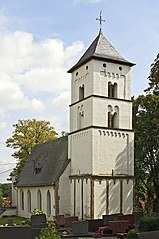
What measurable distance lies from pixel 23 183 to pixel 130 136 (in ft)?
48.2

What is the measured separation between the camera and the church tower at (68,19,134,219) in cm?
3394

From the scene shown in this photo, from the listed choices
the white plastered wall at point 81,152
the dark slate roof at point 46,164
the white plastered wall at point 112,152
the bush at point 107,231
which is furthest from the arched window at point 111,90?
the bush at point 107,231

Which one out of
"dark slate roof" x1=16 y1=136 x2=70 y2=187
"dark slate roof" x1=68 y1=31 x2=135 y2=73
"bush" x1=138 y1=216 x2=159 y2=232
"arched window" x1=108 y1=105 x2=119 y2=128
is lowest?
"bush" x1=138 y1=216 x2=159 y2=232

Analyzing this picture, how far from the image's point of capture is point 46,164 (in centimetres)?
4250

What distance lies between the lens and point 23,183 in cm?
4509

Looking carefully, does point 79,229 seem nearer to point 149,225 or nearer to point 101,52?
point 149,225

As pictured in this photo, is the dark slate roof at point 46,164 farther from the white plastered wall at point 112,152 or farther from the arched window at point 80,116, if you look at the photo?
the white plastered wall at point 112,152

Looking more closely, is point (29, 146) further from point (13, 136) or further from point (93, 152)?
point (93, 152)

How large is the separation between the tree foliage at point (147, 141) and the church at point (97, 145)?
8.53 ft

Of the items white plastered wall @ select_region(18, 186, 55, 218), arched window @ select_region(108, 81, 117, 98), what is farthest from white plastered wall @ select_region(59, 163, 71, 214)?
arched window @ select_region(108, 81, 117, 98)

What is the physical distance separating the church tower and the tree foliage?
2.60 meters

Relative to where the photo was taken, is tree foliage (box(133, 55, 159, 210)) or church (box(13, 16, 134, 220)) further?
tree foliage (box(133, 55, 159, 210))

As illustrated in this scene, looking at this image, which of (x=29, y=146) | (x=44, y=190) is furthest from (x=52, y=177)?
(x=29, y=146)

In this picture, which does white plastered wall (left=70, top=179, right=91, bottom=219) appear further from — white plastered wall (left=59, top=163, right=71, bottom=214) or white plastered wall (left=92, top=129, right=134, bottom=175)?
white plastered wall (left=92, top=129, right=134, bottom=175)
